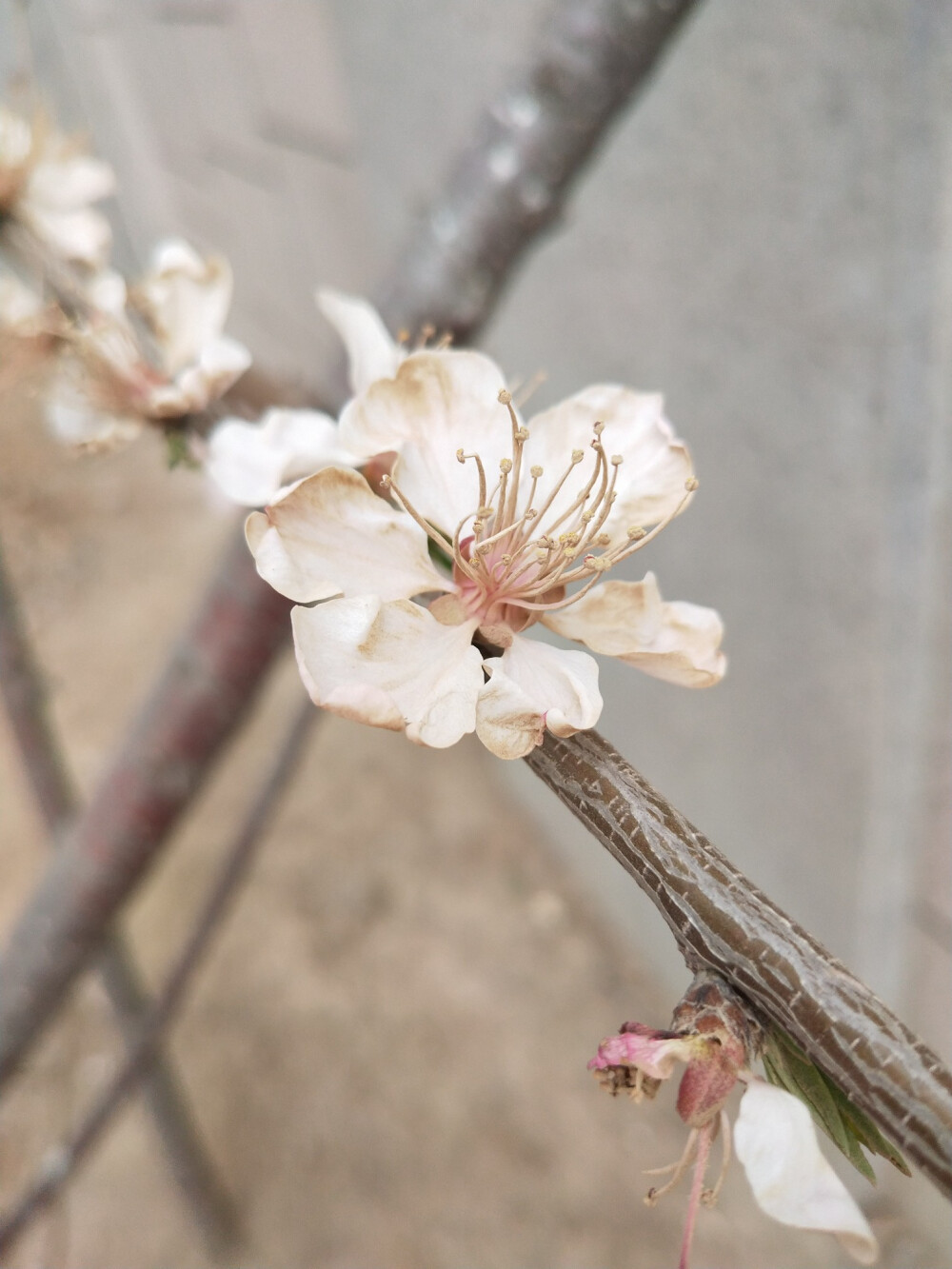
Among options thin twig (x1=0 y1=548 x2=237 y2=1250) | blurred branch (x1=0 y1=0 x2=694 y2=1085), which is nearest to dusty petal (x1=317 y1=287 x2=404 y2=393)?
blurred branch (x1=0 y1=0 x2=694 y2=1085)

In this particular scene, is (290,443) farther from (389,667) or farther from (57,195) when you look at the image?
(57,195)

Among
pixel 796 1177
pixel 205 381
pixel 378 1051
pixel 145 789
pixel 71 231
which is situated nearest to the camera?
pixel 796 1177

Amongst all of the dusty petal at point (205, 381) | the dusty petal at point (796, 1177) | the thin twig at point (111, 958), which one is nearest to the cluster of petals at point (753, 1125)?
the dusty petal at point (796, 1177)

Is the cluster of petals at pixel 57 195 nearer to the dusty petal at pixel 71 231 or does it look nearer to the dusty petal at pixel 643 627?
the dusty petal at pixel 71 231

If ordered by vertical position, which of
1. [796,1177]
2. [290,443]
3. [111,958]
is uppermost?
[111,958]

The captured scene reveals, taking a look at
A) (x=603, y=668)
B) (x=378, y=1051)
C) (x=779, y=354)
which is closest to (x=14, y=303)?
(x=779, y=354)

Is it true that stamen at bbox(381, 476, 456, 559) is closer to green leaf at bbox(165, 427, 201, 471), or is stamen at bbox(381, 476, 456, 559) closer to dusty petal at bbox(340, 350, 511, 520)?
dusty petal at bbox(340, 350, 511, 520)
